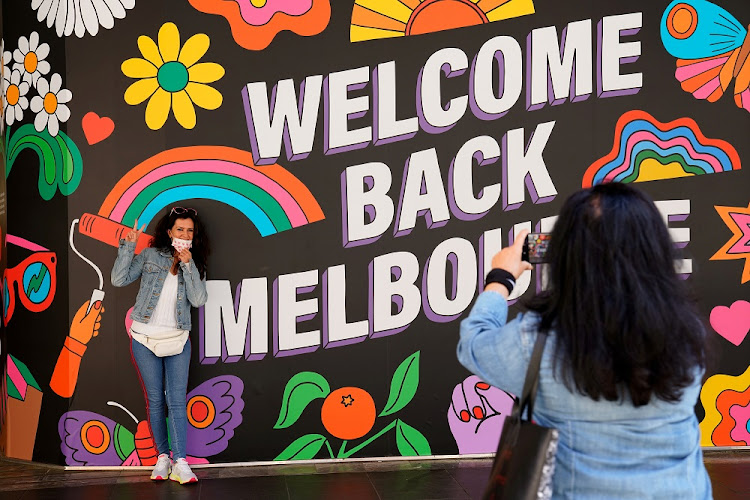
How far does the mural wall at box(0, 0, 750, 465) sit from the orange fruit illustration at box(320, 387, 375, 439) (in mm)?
14

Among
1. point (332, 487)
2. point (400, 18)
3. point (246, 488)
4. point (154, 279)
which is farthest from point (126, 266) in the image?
point (400, 18)

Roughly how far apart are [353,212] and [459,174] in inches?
28.2

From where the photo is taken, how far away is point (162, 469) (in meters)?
5.25

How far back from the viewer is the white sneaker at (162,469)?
525 centimetres

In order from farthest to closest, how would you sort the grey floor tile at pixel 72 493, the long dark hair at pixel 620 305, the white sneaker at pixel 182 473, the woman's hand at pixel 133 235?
the woman's hand at pixel 133 235, the white sneaker at pixel 182 473, the grey floor tile at pixel 72 493, the long dark hair at pixel 620 305

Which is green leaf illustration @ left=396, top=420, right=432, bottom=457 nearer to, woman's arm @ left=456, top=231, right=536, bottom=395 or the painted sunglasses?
the painted sunglasses

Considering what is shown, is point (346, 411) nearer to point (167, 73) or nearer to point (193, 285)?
point (193, 285)

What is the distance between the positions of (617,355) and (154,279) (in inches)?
151

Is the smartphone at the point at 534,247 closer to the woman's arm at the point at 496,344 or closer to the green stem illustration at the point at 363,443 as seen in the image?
the woman's arm at the point at 496,344

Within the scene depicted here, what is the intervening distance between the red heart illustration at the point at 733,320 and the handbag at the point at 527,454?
14.1ft

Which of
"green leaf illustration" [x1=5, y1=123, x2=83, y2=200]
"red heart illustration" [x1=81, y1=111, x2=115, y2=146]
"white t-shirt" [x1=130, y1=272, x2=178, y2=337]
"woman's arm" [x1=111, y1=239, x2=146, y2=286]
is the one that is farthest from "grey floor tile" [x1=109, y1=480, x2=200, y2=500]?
"red heart illustration" [x1=81, y1=111, x2=115, y2=146]

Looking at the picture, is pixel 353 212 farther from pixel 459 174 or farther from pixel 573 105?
pixel 573 105

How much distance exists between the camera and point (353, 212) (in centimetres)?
559

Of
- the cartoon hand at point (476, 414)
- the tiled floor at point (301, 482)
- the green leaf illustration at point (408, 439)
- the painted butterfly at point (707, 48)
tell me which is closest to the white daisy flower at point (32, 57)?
the tiled floor at point (301, 482)
